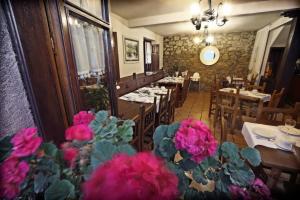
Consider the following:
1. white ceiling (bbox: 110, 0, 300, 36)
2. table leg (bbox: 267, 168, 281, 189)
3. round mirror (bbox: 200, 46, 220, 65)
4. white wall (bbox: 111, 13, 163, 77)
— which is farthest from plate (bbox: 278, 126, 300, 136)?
round mirror (bbox: 200, 46, 220, 65)

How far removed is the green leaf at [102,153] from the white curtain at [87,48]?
560 millimetres

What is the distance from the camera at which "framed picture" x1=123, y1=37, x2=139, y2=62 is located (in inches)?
139

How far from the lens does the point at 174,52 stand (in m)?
6.19

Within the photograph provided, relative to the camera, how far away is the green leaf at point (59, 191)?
1.09 ft

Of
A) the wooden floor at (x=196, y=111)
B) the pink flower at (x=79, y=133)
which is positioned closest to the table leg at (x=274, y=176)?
the pink flower at (x=79, y=133)

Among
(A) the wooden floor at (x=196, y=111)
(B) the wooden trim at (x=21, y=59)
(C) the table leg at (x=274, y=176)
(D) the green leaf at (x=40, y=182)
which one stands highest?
A: (B) the wooden trim at (x=21, y=59)

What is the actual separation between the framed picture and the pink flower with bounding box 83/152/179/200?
3521 mm

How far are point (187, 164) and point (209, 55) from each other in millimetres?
6105

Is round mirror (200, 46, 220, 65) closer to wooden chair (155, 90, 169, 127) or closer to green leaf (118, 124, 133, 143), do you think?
wooden chair (155, 90, 169, 127)

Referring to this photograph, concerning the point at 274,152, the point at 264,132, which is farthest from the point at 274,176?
the point at 264,132

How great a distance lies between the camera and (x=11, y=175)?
315 mm

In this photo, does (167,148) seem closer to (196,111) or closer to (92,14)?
(92,14)

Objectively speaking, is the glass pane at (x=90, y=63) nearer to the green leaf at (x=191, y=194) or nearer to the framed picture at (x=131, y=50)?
the green leaf at (x=191, y=194)

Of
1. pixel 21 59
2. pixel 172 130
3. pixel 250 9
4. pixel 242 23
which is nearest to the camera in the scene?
pixel 172 130
